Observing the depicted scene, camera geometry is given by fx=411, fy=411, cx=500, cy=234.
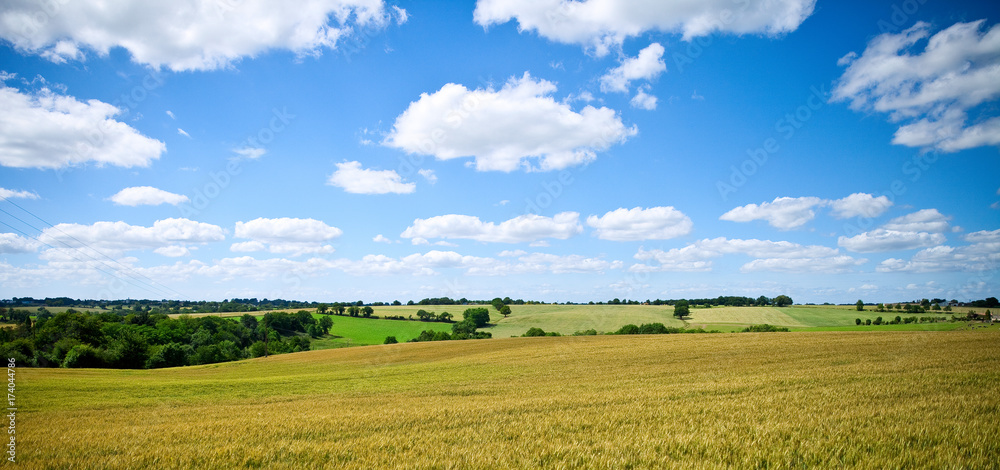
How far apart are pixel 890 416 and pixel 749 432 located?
386cm

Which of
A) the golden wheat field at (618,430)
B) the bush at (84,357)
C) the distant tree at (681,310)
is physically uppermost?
the golden wheat field at (618,430)

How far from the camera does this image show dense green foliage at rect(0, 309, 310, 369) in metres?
61.2

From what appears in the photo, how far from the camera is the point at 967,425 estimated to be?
7.81 meters

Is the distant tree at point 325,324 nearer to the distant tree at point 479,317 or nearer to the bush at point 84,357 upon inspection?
the distant tree at point 479,317

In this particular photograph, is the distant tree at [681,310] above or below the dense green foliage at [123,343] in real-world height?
above

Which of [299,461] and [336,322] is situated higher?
[299,461]

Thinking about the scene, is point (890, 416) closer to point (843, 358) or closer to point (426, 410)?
point (426, 410)

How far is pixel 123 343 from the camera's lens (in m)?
64.5

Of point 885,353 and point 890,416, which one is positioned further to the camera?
point 885,353

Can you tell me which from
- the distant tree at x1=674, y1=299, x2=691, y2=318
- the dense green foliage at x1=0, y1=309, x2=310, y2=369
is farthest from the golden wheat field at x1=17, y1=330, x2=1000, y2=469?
the distant tree at x1=674, y1=299, x2=691, y2=318

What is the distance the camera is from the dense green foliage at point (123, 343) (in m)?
61.2

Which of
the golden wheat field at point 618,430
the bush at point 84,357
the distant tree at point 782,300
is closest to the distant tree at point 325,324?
the bush at point 84,357

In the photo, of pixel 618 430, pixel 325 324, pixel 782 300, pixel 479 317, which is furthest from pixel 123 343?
pixel 782 300

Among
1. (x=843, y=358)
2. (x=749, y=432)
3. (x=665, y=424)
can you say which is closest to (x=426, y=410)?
(x=665, y=424)
